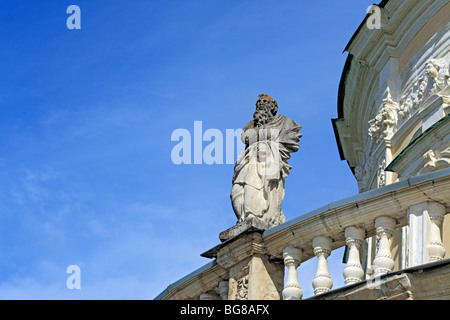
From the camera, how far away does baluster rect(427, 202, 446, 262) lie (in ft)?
36.4

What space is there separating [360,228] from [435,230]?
2.79ft

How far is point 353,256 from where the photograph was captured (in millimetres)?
11547

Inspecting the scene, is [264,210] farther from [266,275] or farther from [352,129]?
[352,129]

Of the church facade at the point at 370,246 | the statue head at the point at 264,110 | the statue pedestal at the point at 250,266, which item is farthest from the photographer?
the statue head at the point at 264,110

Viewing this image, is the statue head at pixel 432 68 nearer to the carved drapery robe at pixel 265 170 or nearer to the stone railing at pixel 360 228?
the carved drapery robe at pixel 265 170

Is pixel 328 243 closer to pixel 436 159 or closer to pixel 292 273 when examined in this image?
pixel 292 273

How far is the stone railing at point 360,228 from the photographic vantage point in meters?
11.1

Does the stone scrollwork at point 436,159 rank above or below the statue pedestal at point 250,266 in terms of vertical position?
above

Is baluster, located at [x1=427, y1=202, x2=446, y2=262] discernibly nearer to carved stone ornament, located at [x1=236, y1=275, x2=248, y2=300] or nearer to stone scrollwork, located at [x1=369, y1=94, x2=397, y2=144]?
carved stone ornament, located at [x1=236, y1=275, x2=248, y2=300]

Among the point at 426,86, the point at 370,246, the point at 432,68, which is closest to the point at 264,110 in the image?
the point at 370,246

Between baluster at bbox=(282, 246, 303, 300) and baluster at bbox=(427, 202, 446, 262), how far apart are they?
149cm

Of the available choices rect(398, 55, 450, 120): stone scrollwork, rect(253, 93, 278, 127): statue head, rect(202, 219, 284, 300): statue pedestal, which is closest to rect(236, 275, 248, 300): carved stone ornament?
rect(202, 219, 284, 300): statue pedestal

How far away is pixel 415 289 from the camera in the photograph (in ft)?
35.6

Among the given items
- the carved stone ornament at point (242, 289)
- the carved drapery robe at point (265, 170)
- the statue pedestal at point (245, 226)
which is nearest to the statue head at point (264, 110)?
the carved drapery robe at point (265, 170)
